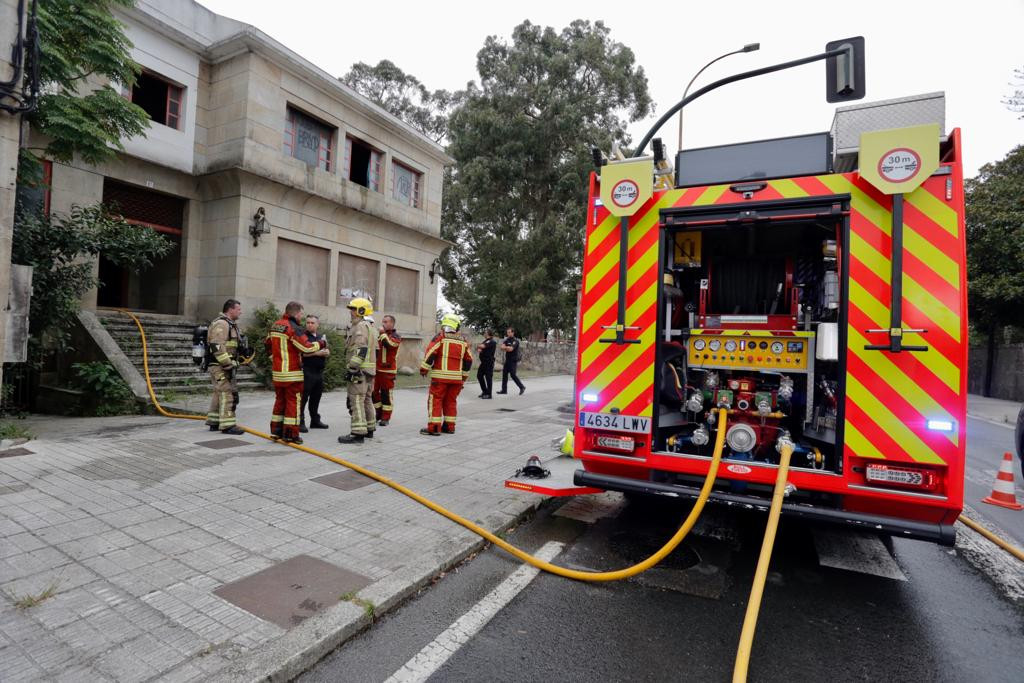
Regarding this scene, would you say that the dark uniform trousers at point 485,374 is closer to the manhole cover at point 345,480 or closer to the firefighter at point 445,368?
the firefighter at point 445,368

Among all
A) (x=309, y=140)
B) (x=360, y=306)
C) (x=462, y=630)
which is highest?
(x=309, y=140)

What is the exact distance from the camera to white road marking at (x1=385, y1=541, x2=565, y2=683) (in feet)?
8.28

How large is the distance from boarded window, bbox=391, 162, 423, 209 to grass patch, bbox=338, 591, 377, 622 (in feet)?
55.7

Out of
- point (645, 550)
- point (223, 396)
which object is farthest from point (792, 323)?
point (223, 396)

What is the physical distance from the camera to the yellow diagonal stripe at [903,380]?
10.7 ft

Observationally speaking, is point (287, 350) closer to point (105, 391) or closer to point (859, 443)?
point (105, 391)

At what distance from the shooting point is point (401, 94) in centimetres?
3403

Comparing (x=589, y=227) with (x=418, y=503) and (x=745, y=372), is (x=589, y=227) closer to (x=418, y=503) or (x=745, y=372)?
(x=745, y=372)

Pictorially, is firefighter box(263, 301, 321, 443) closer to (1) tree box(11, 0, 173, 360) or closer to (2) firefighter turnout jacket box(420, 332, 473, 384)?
(2) firefighter turnout jacket box(420, 332, 473, 384)

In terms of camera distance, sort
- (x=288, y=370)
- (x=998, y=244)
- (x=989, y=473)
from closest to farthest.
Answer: (x=288, y=370) < (x=989, y=473) < (x=998, y=244)

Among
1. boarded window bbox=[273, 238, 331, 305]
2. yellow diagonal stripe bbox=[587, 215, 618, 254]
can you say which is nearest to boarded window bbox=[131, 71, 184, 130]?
boarded window bbox=[273, 238, 331, 305]

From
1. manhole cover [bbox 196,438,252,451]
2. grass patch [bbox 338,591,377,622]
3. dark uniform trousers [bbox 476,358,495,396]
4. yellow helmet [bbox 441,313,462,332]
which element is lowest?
Result: grass patch [bbox 338,591,377,622]

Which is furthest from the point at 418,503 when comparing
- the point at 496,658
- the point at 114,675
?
the point at 114,675

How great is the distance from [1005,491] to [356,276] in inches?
610
